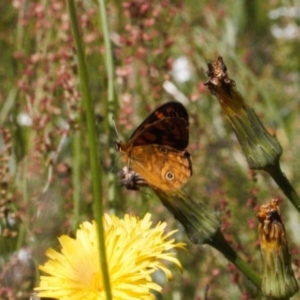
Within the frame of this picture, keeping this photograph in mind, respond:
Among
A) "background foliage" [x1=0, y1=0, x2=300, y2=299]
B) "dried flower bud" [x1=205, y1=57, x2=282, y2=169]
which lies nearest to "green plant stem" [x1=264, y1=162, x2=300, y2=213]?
"dried flower bud" [x1=205, y1=57, x2=282, y2=169]

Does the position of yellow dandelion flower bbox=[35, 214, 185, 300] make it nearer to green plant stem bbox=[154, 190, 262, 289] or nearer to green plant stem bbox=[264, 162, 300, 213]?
green plant stem bbox=[154, 190, 262, 289]

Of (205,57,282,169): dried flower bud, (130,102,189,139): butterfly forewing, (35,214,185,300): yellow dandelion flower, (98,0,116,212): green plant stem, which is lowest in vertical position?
(35,214,185,300): yellow dandelion flower

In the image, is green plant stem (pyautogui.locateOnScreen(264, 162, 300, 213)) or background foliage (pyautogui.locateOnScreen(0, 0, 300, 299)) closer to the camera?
green plant stem (pyautogui.locateOnScreen(264, 162, 300, 213))

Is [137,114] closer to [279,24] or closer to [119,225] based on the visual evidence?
[279,24]

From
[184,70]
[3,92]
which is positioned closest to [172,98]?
[184,70]

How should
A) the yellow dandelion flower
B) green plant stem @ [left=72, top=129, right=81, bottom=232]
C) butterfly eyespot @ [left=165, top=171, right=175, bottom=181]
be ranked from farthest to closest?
green plant stem @ [left=72, top=129, right=81, bottom=232] < butterfly eyespot @ [left=165, top=171, right=175, bottom=181] < the yellow dandelion flower

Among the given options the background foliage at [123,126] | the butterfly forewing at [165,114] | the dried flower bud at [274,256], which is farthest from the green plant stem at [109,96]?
the dried flower bud at [274,256]

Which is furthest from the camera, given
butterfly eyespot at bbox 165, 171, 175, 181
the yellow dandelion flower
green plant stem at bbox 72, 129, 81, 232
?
green plant stem at bbox 72, 129, 81, 232
